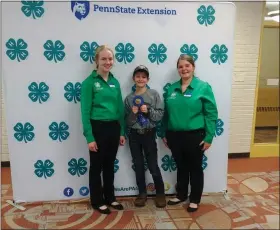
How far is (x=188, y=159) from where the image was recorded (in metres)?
2.51

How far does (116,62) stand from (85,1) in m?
0.53

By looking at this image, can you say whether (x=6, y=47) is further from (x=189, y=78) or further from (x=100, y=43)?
(x=189, y=78)

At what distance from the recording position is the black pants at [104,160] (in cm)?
238

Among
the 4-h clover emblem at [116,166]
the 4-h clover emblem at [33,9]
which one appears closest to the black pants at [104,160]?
the 4-h clover emblem at [116,166]

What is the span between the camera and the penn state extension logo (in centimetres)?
238

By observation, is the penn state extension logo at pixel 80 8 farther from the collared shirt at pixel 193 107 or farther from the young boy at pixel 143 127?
the collared shirt at pixel 193 107

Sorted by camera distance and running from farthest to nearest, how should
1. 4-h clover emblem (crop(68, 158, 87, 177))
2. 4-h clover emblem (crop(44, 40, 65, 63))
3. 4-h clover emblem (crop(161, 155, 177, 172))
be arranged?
1. 4-h clover emblem (crop(161, 155, 177, 172))
2. 4-h clover emblem (crop(68, 158, 87, 177))
3. 4-h clover emblem (crop(44, 40, 65, 63))

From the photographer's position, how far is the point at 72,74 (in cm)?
248

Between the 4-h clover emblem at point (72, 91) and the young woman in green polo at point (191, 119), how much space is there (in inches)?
28.8

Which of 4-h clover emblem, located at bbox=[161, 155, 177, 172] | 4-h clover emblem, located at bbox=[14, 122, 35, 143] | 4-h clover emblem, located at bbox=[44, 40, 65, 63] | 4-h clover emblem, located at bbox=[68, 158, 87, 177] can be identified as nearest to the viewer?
4-h clover emblem, located at bbox=[44, 40, 65, 63]

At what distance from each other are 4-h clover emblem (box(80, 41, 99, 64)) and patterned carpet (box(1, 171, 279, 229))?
125 centimetres

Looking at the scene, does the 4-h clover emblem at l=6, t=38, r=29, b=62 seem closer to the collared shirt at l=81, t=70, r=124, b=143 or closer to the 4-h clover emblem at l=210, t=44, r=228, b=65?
the collared shirt at l=81, t=70, r=124, b=143

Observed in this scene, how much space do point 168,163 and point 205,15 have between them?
1324mm

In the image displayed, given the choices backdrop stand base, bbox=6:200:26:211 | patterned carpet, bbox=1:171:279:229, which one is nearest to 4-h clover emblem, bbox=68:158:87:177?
patterned carpet, bbox=1:171:279:229
